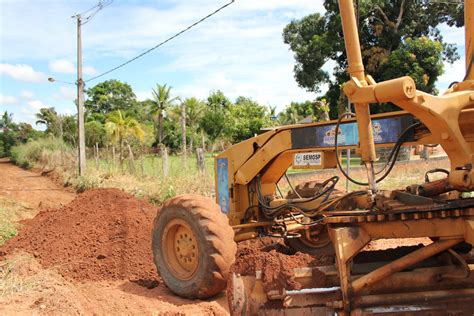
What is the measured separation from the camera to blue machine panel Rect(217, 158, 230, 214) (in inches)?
276

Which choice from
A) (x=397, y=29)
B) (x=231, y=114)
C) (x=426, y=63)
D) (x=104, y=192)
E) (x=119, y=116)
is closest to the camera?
(x=104, y=192)

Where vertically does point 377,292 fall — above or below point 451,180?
below

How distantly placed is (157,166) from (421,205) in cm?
1405

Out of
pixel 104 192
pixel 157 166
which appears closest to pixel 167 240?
pixel 104 192

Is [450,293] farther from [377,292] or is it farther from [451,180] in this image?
[451,180]

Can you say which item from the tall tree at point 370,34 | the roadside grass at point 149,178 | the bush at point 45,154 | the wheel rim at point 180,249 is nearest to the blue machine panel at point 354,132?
the wheel rim at point 180,249

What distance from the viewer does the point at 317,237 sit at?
7082 millimetres

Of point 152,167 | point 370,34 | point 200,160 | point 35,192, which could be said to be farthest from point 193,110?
point 200,160

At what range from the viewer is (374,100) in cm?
412

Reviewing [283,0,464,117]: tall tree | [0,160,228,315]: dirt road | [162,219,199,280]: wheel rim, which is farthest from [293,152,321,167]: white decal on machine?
[283,0,464,117]: tall tree

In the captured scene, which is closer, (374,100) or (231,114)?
(374,100)

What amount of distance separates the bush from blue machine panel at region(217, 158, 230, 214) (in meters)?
22.6

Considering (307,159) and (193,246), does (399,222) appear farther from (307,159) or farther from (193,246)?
(193,246)

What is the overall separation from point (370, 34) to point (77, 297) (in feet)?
82.7
